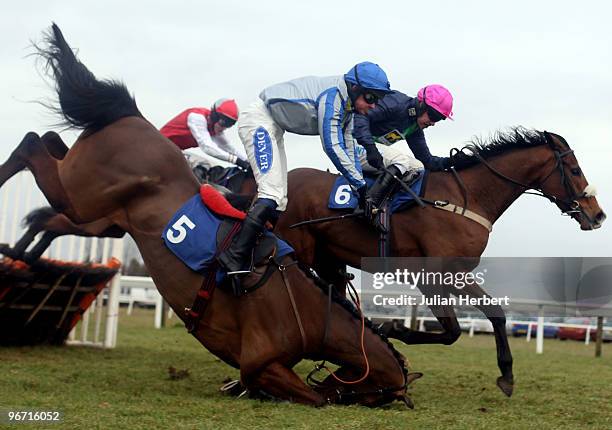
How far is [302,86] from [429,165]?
184 cm

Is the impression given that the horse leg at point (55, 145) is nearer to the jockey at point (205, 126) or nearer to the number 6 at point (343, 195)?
the jockey at point (205, 126)

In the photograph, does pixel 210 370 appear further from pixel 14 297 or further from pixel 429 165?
pixel 429 165

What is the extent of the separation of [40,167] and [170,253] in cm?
120

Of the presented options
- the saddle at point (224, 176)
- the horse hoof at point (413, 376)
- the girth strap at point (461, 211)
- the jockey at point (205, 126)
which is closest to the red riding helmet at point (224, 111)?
the jockey at point (205, 126)

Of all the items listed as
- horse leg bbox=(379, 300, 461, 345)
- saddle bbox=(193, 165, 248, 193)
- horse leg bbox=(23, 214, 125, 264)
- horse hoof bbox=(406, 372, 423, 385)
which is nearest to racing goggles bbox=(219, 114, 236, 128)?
saddle bbox=(193, 165, 248, 193)

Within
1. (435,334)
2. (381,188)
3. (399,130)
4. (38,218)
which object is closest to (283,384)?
(435,334)

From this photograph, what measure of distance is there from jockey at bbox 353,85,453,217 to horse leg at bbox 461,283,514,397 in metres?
1.03

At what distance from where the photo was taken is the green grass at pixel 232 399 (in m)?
4.37

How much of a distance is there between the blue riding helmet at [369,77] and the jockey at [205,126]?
240 cm

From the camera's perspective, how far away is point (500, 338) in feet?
19.4

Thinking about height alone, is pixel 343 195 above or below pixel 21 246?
above

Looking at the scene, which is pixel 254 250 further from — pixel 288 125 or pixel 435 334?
pixel 435 334

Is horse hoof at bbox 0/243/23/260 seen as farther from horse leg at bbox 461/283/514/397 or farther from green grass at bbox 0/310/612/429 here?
horse leg at bbox 461/283/514/397

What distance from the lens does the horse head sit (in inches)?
262
